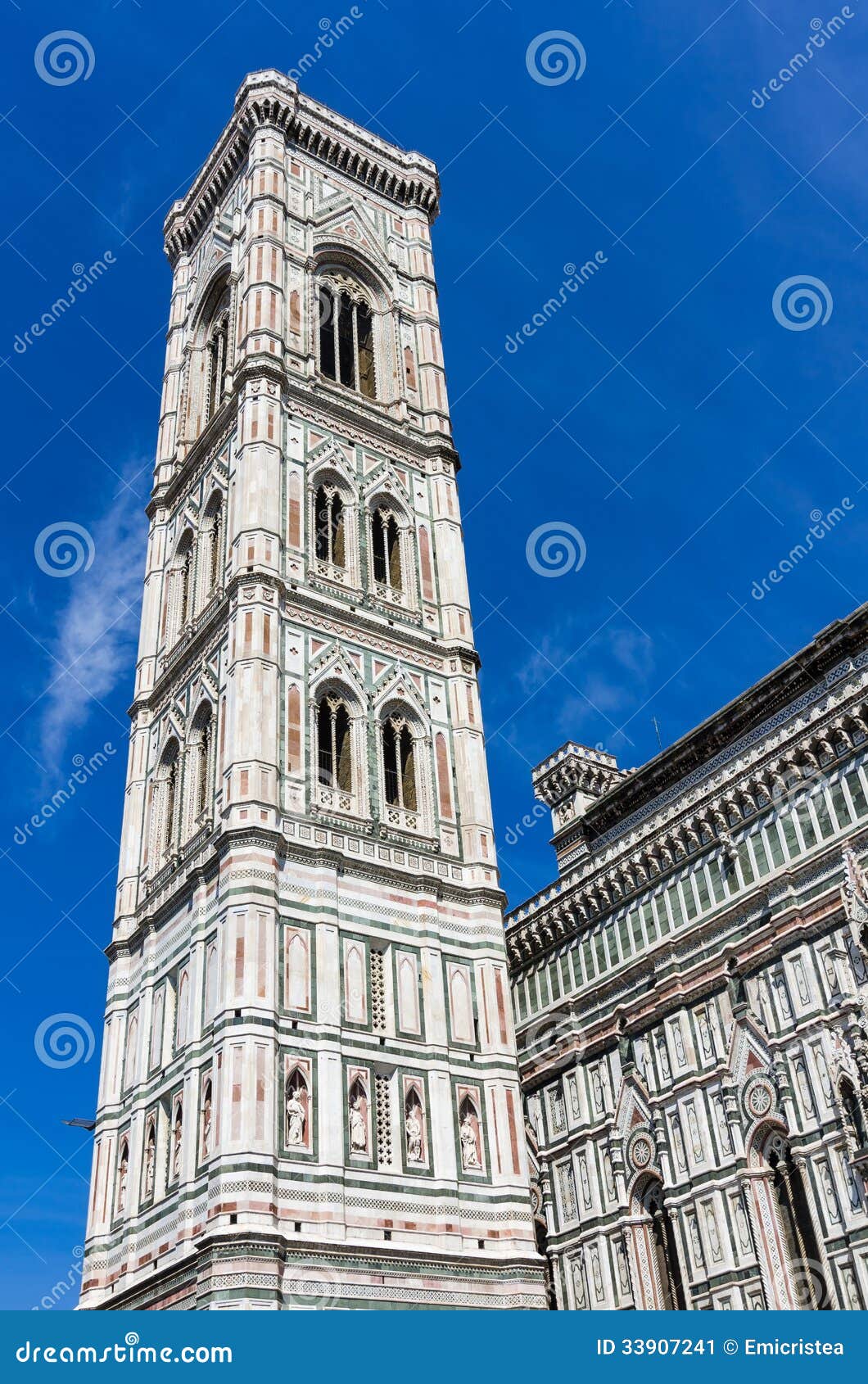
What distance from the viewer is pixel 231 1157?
20.3 metres

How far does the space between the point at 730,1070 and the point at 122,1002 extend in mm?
11931

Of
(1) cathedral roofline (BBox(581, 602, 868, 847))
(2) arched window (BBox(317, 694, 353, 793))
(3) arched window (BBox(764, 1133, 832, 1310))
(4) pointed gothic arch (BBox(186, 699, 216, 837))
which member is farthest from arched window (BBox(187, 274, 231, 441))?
Result: (3) arched window (BBox(764, 1133, 832, 1310))

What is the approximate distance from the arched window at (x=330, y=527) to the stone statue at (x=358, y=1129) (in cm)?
1189

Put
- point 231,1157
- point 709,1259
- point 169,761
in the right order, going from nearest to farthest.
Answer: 1. point 231,1157
2. point 709,1259
3. point 169,761

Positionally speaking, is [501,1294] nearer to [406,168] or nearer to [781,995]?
[781,995]

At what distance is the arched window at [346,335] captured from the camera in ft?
111

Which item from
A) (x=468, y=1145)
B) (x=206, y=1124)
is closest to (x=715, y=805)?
(x=468, y=1145)

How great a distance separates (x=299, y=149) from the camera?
36.6 m

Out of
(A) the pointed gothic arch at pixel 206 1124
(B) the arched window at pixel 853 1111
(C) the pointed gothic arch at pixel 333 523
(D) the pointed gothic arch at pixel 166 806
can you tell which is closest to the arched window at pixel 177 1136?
(A) the pointed gothic arch at pixel 206 1124

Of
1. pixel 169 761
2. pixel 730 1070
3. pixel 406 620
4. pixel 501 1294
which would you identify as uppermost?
pixel 406 620

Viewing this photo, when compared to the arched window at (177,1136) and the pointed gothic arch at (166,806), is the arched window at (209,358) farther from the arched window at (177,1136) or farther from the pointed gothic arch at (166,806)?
the arched window at (177,1136)

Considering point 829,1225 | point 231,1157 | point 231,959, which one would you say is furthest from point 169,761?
point 829,1225

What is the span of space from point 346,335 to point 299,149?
620 cm

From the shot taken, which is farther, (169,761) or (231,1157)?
(169,761)
